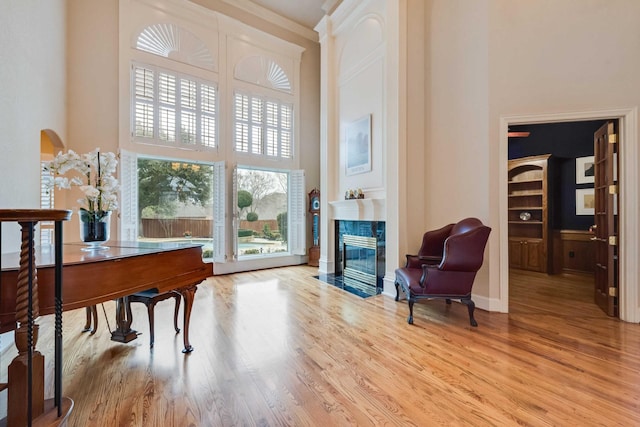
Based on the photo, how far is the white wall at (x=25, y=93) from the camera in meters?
2.41

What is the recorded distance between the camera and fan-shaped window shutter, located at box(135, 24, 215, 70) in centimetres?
476

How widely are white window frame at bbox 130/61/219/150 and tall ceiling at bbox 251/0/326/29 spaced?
7.12ft

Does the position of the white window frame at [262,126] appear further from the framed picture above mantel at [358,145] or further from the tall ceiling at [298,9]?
the tall ceiling at [298,9]

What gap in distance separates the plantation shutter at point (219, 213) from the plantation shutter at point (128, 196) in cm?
129

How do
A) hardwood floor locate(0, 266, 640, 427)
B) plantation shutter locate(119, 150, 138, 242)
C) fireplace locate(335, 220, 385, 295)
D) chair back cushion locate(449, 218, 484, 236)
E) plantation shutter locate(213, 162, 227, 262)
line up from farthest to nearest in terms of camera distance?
plantation shutter locate(213, 162, 227, 262) < fireplace locate(335, 220, 385, 295) < plantation shutter locate(119, 150, 138, 242) < chair back cushion locate(449, 218, 484, 236) < hardwood floor locate(0, 266, 640, 427)

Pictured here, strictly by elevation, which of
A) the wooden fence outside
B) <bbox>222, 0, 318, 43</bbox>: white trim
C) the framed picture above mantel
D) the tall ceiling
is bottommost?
the wooden fence outside

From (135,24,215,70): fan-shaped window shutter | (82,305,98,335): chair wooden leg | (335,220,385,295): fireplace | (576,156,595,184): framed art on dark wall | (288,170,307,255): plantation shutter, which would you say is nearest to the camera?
(82,305,98,335): chair wooden leg

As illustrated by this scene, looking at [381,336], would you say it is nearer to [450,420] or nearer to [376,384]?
[376,384]

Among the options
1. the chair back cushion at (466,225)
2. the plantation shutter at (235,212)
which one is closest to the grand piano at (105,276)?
the chair back cushion at (466,225)

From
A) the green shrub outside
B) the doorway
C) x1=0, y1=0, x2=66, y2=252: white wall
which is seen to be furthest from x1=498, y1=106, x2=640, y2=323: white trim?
x1=0, y1=0, x2=66, y2=252: white wall

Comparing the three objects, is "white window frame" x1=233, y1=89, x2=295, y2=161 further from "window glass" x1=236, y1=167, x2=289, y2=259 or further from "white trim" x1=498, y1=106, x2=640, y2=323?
"white trim" x1=498, y1=106, x2=640, y2=323

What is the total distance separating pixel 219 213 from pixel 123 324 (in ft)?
9.97

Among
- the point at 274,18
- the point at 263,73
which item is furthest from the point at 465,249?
the point at 274,18

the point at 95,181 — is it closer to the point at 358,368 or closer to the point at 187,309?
the point at 187,309
